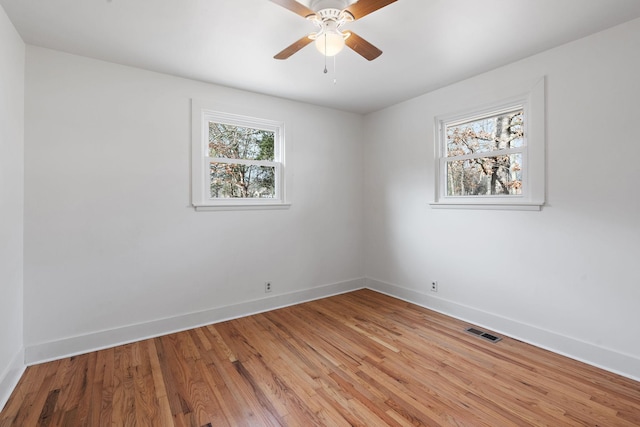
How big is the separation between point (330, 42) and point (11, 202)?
97.6 inches

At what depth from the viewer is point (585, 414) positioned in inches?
71.3

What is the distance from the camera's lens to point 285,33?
2.26m

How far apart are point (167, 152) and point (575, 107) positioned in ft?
11.8

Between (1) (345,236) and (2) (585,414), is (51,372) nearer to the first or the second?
(1) (345,236)

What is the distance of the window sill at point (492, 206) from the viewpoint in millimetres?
2674

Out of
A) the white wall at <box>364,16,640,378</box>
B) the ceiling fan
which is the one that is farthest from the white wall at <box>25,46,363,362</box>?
the white wall at <box>364,16,640,378</box>

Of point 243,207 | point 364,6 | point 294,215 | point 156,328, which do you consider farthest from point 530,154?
point 156,328

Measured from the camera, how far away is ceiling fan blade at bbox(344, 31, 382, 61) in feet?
6.36

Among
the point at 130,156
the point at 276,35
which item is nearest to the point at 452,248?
A: the point at 276,35

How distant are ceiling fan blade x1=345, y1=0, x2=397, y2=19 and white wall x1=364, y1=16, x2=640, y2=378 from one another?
6.03ft

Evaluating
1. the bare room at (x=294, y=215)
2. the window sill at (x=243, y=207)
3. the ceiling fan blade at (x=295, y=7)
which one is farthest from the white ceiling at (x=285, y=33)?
the window sill at (x=243, y=207)

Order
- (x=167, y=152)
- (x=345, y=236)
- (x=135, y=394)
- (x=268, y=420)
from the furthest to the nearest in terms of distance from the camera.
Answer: (x=345, y=236) < (x=167, y=152) < (x=135, y=394) < (x=268, y=420)

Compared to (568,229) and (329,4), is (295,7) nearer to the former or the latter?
(329,4)

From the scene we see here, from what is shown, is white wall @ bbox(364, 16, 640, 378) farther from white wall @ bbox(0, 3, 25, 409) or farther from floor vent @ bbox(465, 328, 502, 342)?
white wall @ bbox(0, 3, 25, 409)
